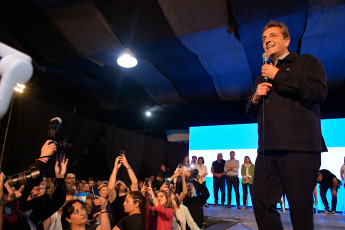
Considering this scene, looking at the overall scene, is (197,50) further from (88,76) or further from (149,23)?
(88,76)

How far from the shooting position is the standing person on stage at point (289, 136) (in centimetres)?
123

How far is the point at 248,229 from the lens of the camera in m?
3.91

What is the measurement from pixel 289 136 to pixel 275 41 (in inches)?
20.8

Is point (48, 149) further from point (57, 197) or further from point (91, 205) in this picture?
point (91, 205)

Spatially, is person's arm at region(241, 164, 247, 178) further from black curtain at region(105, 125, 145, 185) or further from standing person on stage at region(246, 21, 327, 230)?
standing person on stage at region(246, 21, 327, 230)

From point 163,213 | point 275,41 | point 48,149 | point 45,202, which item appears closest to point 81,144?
point 163,213

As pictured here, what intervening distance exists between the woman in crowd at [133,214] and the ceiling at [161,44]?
9.08 ft

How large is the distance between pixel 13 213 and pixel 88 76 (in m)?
4.92

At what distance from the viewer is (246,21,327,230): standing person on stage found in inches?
48.3

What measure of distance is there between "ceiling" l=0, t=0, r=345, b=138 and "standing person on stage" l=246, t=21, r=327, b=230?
280 centimetres

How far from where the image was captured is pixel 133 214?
8.87ft

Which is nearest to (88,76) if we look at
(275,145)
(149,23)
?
(149,23)

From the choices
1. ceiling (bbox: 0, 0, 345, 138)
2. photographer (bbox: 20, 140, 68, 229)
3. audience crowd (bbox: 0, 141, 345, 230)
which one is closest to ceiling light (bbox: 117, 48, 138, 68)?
ceiling (bbox: 0, 0, 345, 138)

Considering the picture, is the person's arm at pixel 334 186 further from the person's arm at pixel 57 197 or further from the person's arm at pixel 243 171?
the person's arm at pixel 57 197
